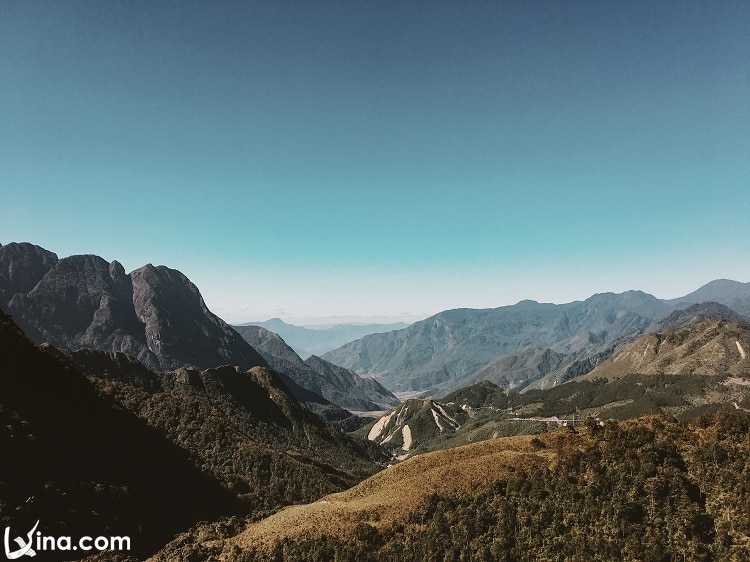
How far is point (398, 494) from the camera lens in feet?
332

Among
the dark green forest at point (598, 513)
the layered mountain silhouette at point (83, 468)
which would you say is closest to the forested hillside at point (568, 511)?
the dark green forest at point (598, 513)

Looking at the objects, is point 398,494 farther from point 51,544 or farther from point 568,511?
point 51,544

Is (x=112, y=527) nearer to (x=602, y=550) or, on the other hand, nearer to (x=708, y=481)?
(x=602, y=550)

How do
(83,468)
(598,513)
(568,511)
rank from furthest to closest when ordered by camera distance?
1. (83,468)
2. (568,511)
3. (598,513)

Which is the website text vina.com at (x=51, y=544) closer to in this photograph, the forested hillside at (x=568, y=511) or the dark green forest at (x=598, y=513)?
the forested hillside at (x=568, y=511)

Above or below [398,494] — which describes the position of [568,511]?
below

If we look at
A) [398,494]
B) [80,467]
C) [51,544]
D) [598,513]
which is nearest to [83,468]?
[80,467]

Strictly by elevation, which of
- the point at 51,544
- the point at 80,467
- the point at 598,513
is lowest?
the point at 598,513

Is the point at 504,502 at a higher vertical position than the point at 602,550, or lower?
higher

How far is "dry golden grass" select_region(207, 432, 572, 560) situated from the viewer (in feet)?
307

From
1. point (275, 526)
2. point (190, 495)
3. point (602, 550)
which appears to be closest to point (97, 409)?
point (190, 495)

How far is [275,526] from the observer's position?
98188 millimetres

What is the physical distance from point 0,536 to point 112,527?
81.6 ft

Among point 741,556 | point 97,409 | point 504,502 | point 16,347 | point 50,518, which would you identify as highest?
point 16,347
